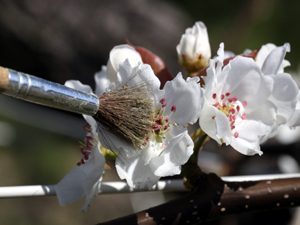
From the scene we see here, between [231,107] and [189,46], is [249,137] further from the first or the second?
[189,46]

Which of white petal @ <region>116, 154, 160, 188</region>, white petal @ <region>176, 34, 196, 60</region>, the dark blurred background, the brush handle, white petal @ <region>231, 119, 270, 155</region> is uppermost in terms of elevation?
the brush handle

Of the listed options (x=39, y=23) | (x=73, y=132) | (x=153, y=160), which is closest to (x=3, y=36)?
(x=39, y=23)

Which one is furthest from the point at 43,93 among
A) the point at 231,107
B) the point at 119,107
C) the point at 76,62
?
the point at 76,62

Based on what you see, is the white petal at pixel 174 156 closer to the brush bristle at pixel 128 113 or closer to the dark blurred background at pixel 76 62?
the brush bristle at pixel 128 113

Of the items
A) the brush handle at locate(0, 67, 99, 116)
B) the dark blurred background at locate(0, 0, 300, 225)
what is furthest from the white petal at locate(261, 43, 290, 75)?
the dark blurred background at locate(0, 0, 300, 225)

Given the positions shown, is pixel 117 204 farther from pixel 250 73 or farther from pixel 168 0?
pixel 168 0

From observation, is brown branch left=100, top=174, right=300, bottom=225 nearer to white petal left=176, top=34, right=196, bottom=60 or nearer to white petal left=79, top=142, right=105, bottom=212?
white petal left=79, top=142, right=105, bottom=212
